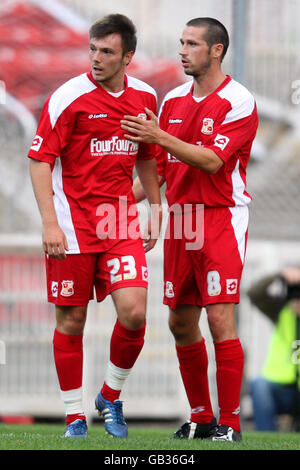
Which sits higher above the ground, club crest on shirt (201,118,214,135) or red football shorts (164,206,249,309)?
club crest on shirt (201,118,214,135)

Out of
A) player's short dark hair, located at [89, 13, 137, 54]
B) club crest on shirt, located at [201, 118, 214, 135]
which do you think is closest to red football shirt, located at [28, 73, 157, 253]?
player's short dark hair, located at [89, 13, 137, 54]

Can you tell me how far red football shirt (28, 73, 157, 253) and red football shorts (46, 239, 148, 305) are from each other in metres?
0.05

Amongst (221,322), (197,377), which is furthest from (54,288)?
(197,377)

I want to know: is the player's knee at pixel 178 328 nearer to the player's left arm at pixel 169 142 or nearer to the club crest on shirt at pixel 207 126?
the player's left arm at pixel 169 142

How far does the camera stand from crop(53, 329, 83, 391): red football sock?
488cm

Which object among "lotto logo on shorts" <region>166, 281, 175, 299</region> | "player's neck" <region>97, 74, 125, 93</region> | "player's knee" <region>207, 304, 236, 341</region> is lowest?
"player's knee" <region>207, 304, 236, 341</region>

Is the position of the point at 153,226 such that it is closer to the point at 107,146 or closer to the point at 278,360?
the point at 107,146

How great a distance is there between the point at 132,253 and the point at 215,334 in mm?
566

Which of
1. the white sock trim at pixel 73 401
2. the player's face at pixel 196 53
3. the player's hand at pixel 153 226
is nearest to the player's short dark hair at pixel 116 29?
the player's face at pixel 196 53

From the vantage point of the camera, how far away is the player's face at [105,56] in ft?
15.6

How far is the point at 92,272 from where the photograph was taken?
15.9 ft

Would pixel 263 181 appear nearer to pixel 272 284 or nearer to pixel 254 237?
pixel 254 237

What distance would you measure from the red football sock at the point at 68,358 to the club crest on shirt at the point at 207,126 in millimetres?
1170

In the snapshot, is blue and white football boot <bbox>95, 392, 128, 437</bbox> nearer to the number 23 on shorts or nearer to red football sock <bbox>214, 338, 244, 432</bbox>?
red football sock <bbox>214, 338, 244, 432</bbox>
